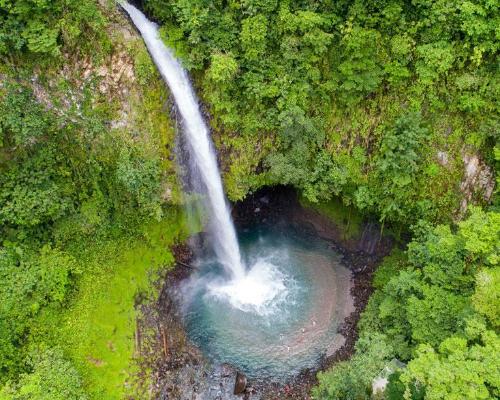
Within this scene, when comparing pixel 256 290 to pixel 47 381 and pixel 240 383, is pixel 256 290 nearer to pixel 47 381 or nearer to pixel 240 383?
pixel 240 383

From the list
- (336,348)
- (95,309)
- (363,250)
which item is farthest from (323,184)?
(95,309)

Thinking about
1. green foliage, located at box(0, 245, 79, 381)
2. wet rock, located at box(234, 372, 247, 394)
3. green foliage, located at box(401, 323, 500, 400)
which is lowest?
green foliage, located at box(401, 323, 500, 400)

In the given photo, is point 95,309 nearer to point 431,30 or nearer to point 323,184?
point 323,184

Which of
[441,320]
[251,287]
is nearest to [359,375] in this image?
[441,320]

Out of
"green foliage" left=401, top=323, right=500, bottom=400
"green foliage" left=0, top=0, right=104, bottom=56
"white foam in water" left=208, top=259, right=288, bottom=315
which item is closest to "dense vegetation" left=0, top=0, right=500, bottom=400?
"green foliage" left=0, top=0, right=104, bottom=56

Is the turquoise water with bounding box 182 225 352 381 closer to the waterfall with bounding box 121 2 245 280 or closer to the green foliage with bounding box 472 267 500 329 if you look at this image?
the waterfall with bounding box 121 2 245 280

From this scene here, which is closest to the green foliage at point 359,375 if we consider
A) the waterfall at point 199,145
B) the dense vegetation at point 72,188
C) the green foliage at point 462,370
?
the green foliage at point 462,370

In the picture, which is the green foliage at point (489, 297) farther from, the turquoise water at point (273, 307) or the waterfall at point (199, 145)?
the waterfall at point (199, 145)
